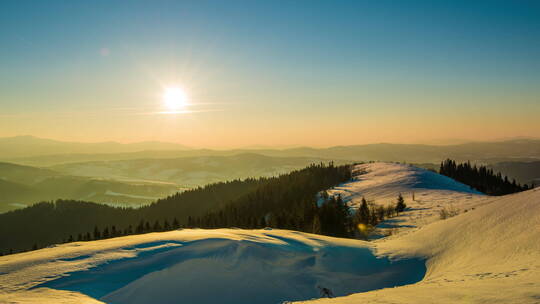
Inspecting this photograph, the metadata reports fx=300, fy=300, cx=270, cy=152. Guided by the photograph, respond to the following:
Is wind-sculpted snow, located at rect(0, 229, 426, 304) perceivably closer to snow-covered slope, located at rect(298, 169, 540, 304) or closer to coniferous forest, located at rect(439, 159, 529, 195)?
snow-covered slope, located at rect(298, 169, 540, 304)

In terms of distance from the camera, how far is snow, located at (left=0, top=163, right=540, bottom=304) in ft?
30.4

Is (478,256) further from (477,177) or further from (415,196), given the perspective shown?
(477,177)

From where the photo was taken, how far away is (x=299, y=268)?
13922 millimetres

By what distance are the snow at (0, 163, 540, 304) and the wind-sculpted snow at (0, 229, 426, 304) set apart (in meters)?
0.04

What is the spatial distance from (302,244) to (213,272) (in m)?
5.84

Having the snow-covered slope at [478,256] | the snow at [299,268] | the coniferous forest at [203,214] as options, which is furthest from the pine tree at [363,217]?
the snow at [299,268]

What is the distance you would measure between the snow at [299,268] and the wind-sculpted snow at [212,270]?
0.04 metres

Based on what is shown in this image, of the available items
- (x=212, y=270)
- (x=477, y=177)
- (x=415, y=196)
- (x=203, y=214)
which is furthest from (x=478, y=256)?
(x=477, y=177)

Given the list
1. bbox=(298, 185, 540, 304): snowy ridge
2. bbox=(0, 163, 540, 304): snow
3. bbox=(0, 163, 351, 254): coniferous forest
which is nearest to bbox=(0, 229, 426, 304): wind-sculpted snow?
bbox=(0, 163, 540, 304): snow

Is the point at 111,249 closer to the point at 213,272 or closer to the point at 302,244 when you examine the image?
the point at 213,272

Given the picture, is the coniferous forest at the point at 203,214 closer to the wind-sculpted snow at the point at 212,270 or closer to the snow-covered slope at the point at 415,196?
the snow-covered slope at the point at 415,196

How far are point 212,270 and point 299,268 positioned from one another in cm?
406

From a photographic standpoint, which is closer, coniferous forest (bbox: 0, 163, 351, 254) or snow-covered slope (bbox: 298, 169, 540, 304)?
snow-covered slope (bbox: 298, 169, 540, 304)

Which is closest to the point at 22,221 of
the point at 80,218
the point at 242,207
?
the point at 80,218
